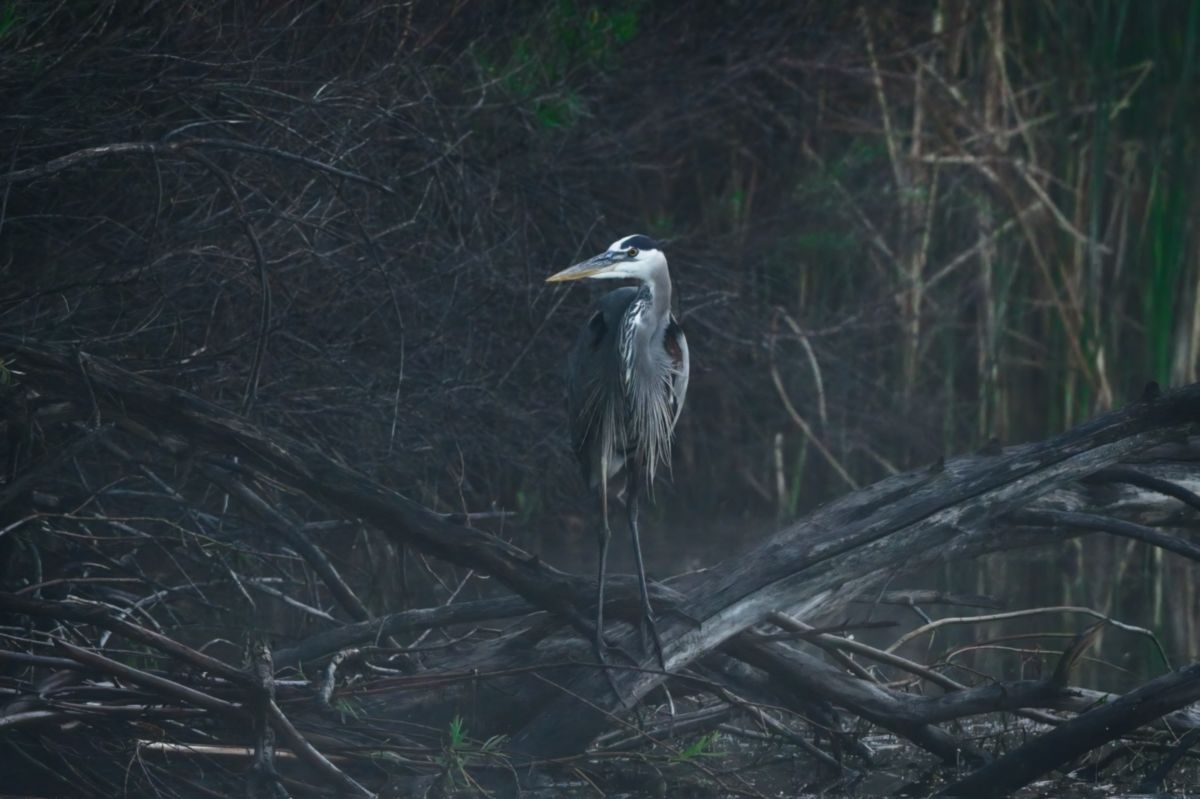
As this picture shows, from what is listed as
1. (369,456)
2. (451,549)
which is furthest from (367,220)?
(451,549)

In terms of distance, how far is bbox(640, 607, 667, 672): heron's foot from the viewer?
3.55m

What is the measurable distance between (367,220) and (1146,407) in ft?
8.84

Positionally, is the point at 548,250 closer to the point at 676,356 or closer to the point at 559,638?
the point at 676,356

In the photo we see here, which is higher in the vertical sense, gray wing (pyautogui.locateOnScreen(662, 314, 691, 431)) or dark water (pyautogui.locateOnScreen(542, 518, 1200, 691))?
gray wing (pyautogui.locateOnScreen(662, 314, 691, 431))

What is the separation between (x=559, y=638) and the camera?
150 inches

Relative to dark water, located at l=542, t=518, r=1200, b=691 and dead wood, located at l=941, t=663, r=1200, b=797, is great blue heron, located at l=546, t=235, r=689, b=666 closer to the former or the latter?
dark water, located at l=542, t=518, r=1200, b=691

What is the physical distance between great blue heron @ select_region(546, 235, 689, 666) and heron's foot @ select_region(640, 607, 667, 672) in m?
0.59

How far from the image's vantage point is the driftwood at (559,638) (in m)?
3.22

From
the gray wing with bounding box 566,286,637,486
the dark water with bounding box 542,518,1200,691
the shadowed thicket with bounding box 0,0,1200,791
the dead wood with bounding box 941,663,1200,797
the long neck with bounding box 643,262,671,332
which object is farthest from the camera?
the dark water with bounding box 542,518,1200,691

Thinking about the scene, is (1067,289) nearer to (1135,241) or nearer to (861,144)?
(1135,241)

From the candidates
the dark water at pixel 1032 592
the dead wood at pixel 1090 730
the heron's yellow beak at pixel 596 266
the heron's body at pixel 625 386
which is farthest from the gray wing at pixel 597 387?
the dead wood at pixel 1090 730

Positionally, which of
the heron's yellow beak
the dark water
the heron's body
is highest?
the heron's yellow beak

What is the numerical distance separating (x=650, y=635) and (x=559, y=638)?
0.90 ft

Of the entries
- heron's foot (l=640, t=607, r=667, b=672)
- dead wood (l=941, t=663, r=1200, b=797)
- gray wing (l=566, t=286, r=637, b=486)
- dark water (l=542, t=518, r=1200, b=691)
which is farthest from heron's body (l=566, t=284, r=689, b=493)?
dead wood (l=941, t=663, r=1200, b=797)
